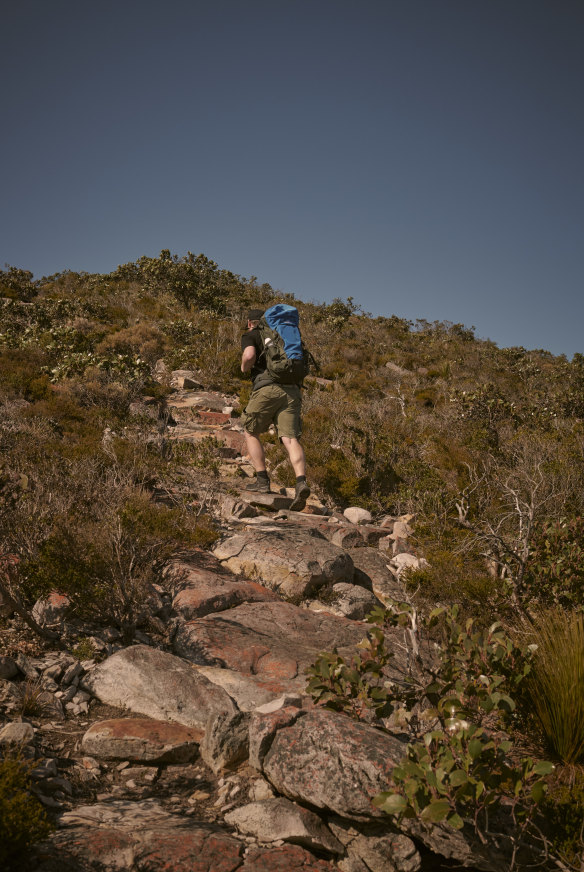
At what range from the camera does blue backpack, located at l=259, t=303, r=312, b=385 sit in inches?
220

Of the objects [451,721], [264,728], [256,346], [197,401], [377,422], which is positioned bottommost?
[264,728]

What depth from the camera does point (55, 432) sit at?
22.7ft

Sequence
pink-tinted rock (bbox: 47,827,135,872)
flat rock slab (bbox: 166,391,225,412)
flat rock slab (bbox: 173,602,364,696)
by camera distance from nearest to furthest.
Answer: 1. pink-tinted rock (bbox: 47,827,135,872)
2. flat rock slab (bbox: 173,602,364,696)
3. flat rock slab (bbox: 166,391,225,412)

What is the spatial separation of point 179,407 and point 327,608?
253 inches

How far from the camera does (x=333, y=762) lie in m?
2.27

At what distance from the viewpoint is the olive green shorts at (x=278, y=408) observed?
5.67m

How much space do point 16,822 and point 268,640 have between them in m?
2.03

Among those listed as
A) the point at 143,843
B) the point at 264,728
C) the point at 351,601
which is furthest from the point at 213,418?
the point at 143,843

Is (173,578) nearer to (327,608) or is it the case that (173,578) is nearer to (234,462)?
(327,608)

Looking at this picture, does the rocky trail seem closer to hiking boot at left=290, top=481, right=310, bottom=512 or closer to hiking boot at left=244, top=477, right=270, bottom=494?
hiking boot at left=290, top=481, right=310, bottom=512

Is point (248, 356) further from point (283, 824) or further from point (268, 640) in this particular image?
point (283, 824)

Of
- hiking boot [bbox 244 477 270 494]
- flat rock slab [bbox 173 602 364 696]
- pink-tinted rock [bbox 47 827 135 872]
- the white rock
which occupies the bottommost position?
pink-tinted rock [bbox 47 827 135 872]

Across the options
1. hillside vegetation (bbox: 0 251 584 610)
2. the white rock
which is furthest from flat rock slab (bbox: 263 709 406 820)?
the white rock

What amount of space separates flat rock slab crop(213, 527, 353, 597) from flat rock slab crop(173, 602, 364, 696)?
0.38 meters
